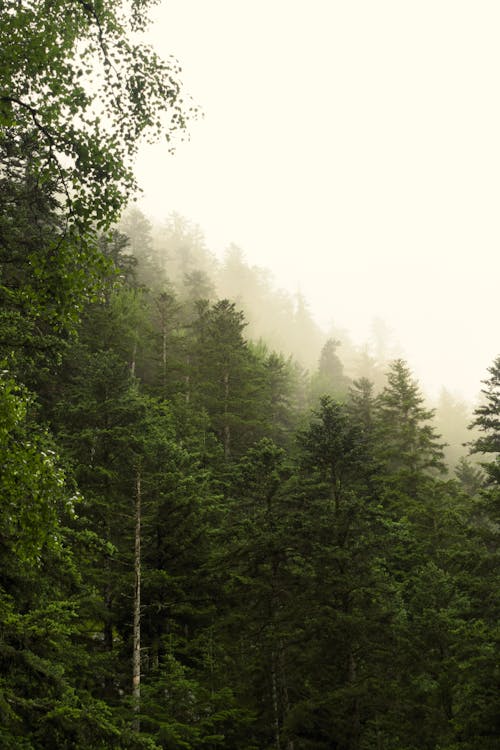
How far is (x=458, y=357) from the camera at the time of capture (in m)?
168

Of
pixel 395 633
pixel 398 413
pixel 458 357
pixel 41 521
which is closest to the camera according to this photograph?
pixel 41 521

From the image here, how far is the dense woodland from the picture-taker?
18.5ft

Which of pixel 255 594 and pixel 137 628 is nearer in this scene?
pixel 137 628

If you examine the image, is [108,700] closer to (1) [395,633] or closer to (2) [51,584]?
(2) [51,584]

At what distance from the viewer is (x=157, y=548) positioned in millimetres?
17547

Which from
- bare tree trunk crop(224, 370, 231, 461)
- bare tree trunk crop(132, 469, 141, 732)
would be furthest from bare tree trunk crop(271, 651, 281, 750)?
bare tree trunk crop(224, 370, 231, 461)

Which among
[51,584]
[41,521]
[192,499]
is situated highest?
[192,499]

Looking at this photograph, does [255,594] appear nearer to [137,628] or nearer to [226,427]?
[137,628]

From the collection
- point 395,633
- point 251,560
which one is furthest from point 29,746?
point 395,633

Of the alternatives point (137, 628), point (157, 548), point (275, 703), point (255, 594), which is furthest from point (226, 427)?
point (275, 703)

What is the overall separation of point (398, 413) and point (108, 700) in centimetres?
2375

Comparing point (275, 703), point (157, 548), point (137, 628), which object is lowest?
point (275, 703)

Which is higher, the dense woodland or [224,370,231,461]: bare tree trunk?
[224,370,231,461]: bare tree trunk

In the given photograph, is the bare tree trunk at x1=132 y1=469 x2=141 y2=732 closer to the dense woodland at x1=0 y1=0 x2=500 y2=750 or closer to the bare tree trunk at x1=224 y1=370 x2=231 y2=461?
the dense woodland at x1=0 y1=0 x2=500 y2=750
